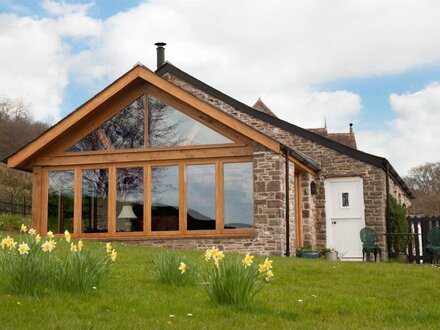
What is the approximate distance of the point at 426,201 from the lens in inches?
1494

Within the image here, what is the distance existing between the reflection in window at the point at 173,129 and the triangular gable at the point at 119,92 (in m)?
0.39

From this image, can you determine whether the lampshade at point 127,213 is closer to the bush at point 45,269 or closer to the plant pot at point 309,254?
the plant pot at point 309,254

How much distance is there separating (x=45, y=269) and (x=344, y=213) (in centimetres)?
1352

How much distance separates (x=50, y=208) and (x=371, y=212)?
31.0ft

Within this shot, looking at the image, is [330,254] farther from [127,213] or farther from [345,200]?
[127,213]

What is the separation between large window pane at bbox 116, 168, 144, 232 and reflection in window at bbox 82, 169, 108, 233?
367mm

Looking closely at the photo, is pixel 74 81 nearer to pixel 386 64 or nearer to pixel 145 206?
pixel 145 206

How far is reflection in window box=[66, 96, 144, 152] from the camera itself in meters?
16.6

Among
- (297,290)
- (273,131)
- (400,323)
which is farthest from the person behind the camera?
(273,131)

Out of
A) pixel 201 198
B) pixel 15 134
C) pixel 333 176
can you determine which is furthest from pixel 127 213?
pixel 15 134

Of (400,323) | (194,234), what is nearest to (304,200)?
(194,234)

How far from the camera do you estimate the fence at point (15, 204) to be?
92.1 feet

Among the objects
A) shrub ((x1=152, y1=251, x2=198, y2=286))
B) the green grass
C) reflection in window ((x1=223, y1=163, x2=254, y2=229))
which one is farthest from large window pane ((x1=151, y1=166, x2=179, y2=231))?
shrub ((x1=152, y1=251, x2=198, y2=286))

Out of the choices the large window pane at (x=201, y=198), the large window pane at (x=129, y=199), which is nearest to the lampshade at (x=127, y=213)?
the large window pane at (x=129, y=199)
